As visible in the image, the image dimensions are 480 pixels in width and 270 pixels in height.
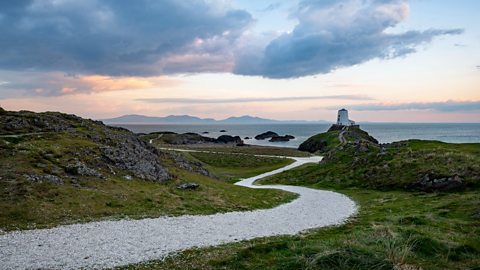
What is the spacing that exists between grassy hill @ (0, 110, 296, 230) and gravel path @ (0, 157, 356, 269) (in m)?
2.66

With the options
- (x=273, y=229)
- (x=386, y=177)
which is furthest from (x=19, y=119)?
(x=386, y=177)

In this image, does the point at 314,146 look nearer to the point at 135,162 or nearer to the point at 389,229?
the point at 135,162

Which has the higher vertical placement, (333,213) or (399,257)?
(399,257)

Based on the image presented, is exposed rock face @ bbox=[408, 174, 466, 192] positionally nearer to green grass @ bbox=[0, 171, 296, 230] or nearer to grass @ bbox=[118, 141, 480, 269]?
grass @ bbox=[118, 141, 480, 269]

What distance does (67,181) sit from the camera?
3738 cm

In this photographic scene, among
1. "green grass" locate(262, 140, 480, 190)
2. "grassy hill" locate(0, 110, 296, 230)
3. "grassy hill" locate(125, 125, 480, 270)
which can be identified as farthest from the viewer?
"green grass" locate(262, 140, 480, 190)

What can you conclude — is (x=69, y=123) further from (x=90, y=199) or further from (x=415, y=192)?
(x=415, y=192)

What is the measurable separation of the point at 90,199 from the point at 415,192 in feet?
121

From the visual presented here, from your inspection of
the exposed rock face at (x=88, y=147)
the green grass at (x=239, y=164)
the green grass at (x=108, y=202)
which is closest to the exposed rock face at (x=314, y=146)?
the green grass at (x=239, y=164)

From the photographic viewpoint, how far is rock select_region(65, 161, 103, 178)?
131 ft

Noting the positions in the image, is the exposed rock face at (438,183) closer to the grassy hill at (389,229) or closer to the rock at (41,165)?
the grassy hill at (389,229)

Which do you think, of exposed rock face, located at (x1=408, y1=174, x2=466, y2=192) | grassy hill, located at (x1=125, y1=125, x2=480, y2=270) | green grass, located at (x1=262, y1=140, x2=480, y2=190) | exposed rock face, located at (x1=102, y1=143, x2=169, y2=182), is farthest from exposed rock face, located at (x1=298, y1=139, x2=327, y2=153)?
exposed rock face, located at (x1=102, y1=143, x2=169, y2=182)

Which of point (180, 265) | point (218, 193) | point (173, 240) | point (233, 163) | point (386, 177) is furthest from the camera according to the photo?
point (233, 163)

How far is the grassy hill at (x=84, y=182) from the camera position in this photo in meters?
31.0
